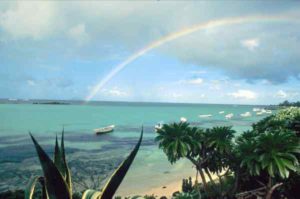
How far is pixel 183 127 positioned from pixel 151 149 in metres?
30.6

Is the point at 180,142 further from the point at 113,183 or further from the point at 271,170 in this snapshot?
the point at 113,183

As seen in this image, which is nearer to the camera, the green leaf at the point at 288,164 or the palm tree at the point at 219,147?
the green leaf at the point at 288,164

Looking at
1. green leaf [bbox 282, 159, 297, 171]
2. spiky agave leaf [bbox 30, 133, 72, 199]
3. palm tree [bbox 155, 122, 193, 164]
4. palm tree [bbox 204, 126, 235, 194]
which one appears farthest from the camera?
palm tree [bbox 204, 126, 235, 194]

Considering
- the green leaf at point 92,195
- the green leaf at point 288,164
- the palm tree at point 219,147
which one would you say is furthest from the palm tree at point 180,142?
the green leaf at point 92,195

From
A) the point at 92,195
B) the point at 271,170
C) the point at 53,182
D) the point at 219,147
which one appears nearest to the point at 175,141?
the point at 219,147

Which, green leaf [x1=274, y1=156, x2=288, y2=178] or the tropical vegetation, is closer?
green leaf [x1=274, y1=156, x2=288, y2=178]

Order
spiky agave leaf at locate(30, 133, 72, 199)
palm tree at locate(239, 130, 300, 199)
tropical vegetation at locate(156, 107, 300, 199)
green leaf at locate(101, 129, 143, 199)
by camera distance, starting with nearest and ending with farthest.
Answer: spiky agave leaf at locate(30, 133, 72, 199)
green leaf at locate(101, 129, 143, 199)
palm tree at locate(239, 130, 300, 199)
tropical vegetation at locate(156, 107, 300, 199)

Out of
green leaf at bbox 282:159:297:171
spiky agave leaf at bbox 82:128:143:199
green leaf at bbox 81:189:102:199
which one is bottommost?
green leaf at bbox 282:159:297:171

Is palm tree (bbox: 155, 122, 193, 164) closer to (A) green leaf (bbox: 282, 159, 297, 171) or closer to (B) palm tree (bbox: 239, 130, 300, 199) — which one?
(B) palm tree (bbox: 239, 130, 300, 199)

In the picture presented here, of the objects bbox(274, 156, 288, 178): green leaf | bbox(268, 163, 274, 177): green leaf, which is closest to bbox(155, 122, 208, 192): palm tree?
bbox(268, 163, 274, 177): green leaf

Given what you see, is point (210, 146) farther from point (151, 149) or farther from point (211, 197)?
point (151, 149)

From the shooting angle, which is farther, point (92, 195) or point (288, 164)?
point (288, 164)

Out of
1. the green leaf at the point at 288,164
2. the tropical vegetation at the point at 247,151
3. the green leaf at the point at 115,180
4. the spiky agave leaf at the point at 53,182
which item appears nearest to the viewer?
the spiky agave leaf at the point at 53,182

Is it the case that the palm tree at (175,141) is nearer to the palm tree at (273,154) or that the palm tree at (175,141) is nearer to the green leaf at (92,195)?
the palm tree at (273,154)
